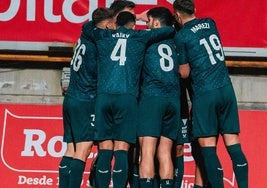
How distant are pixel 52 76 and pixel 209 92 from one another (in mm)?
3541

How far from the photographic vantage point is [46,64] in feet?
46.0

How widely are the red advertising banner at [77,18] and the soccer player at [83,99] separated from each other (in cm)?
222

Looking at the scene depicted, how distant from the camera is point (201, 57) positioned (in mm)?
11023

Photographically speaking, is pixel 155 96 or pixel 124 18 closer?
pixel 155 96

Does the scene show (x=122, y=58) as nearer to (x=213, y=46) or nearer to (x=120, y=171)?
(x=213, y=46)

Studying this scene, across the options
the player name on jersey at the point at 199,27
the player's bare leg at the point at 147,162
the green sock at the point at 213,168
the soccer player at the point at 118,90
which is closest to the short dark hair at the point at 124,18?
the soccer player at the point at 118,90

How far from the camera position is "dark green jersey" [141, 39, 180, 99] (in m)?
11.2

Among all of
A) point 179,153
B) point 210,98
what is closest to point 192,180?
point 179,153

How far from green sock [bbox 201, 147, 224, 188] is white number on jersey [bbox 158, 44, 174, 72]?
967 mm

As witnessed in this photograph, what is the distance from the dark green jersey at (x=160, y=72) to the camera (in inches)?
440

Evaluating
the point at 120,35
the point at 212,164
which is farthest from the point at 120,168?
the point at 120,35

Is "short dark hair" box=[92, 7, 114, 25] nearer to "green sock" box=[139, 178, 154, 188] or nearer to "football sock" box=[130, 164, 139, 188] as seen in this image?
"football sock" box=[130, 164, 139, 188]

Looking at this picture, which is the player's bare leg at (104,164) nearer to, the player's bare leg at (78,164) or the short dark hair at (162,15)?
the player's bare leg at (78,164)

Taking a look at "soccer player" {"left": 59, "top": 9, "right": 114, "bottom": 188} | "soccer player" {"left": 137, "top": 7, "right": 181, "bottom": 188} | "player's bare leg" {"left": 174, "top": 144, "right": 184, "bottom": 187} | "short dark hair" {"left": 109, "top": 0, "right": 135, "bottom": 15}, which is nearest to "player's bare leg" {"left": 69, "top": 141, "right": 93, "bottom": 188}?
"soccer player" {"left": 59, "top": 9, "right": 114, "bottom": 188}
